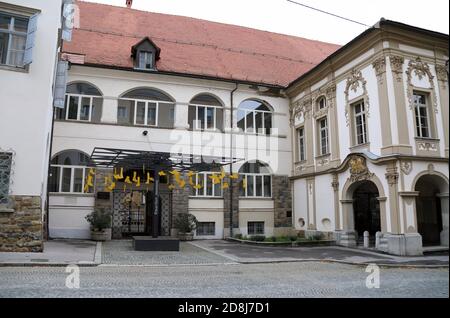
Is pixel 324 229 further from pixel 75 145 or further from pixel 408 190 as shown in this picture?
pixel 75 145

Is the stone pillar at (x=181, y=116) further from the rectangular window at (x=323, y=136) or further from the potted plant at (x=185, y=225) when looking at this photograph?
the rectangular window at (x=323, y=136)

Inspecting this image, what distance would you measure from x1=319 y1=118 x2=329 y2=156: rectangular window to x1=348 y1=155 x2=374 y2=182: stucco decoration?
252cm

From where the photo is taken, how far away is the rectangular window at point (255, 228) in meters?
20.7

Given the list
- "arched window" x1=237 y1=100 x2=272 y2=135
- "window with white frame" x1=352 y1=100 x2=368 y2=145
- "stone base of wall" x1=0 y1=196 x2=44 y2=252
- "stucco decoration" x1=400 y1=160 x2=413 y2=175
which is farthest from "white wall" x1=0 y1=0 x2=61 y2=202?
"window with white frame" x1=352 y1=100 x2=368 y2=145

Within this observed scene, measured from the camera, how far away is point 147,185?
20203 mm

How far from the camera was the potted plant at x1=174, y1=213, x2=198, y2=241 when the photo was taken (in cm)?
1880

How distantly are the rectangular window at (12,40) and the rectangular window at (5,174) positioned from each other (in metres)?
2.86

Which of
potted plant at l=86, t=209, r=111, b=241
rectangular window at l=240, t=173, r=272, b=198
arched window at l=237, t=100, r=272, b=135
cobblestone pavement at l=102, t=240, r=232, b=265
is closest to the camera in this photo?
cobblestone pavement at l=102, t=240, r=232, b=265

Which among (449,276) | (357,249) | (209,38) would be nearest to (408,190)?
(357,249)

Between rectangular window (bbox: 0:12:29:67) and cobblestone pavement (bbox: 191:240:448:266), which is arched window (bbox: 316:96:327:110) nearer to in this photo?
cobblestone pavement (bbox: 191:240:448:266)

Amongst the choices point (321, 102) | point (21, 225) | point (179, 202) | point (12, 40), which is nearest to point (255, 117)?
point (321, 102)

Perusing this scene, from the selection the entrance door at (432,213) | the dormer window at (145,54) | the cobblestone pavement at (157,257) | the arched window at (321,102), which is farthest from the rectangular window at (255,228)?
the entrance door at (432,213)

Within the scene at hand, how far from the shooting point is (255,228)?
68.4 ft

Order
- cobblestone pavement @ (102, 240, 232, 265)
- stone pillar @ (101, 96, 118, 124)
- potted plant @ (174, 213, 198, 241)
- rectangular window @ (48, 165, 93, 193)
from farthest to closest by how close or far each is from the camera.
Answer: stone pillar @ (101, 96, 118, 124) → potted plant @ (174, 213, 198, 241) → rectangular window @ (48, 165, 93, 193) → cobblestone pavement @ (102, 240, 232, 265)
